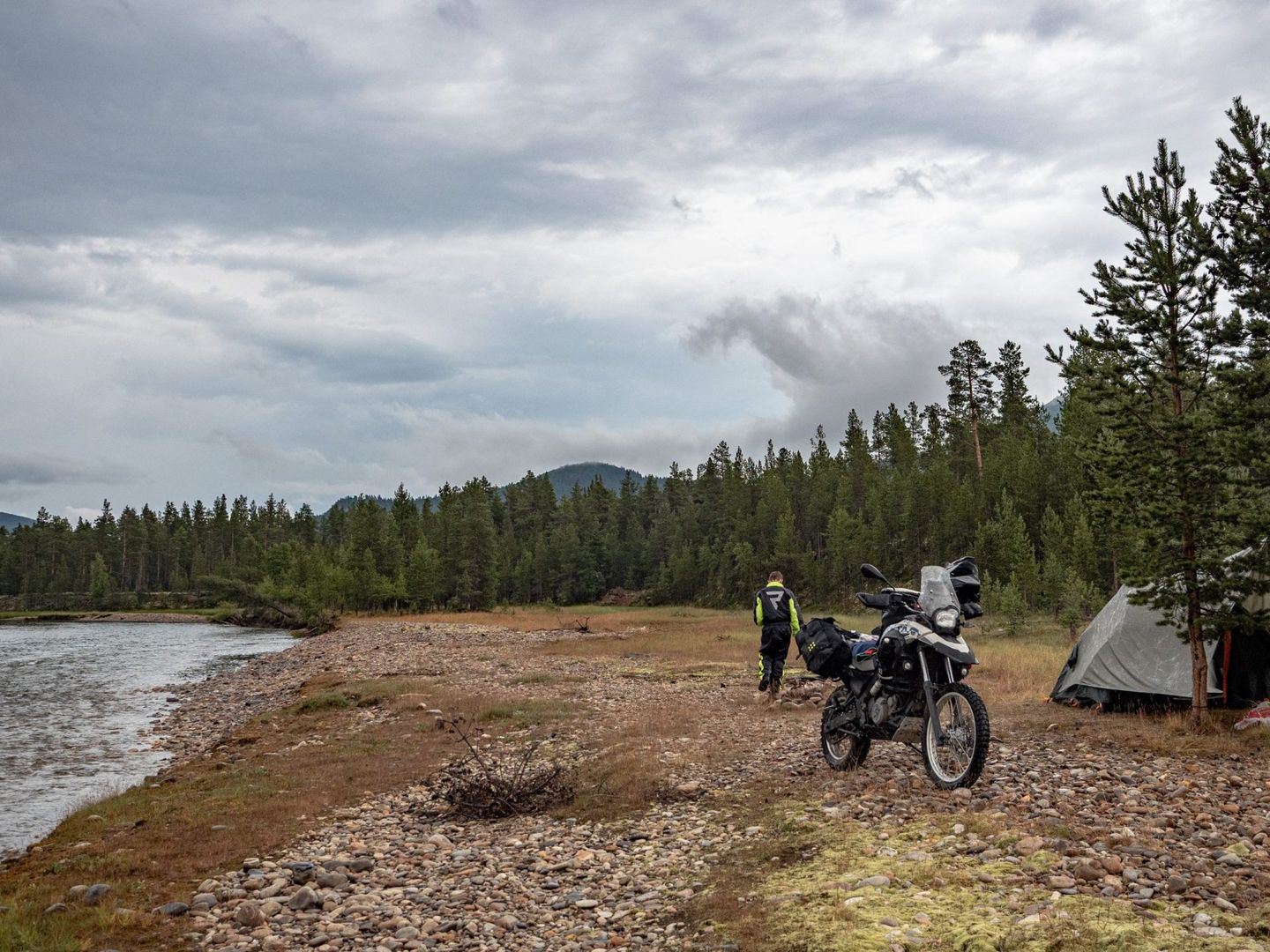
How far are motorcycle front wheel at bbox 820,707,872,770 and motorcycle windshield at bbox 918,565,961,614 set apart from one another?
183cm

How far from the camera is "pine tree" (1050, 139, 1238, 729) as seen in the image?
1295 cm

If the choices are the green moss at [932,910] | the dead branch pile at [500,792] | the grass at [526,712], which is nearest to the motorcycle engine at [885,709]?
the green moss at [932,910]

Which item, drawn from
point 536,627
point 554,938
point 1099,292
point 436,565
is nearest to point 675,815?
point 554,938

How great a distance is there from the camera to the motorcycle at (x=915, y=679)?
9.04 meters

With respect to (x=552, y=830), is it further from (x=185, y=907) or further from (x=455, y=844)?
(x=185, y=907)

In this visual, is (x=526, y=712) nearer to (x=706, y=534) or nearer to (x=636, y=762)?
(x=636, y=762)

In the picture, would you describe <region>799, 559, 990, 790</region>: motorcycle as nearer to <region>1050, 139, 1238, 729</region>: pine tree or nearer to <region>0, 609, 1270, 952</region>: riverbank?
<region>0, 609, 1270, 952</region>: riverbank

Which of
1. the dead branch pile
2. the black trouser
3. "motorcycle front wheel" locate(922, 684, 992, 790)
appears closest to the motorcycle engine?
"motorcycle front wheel" locate(922, 684, 992, 790)

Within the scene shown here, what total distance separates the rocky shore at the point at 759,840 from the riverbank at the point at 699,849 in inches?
1.2

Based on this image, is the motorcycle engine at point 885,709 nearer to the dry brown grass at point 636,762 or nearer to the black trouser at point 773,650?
the dry brown grass at point 636,762

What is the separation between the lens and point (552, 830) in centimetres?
966

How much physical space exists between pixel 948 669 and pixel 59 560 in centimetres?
17130

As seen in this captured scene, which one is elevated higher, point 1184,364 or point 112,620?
point 1184,364

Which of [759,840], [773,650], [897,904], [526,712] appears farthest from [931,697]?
[526,712]
